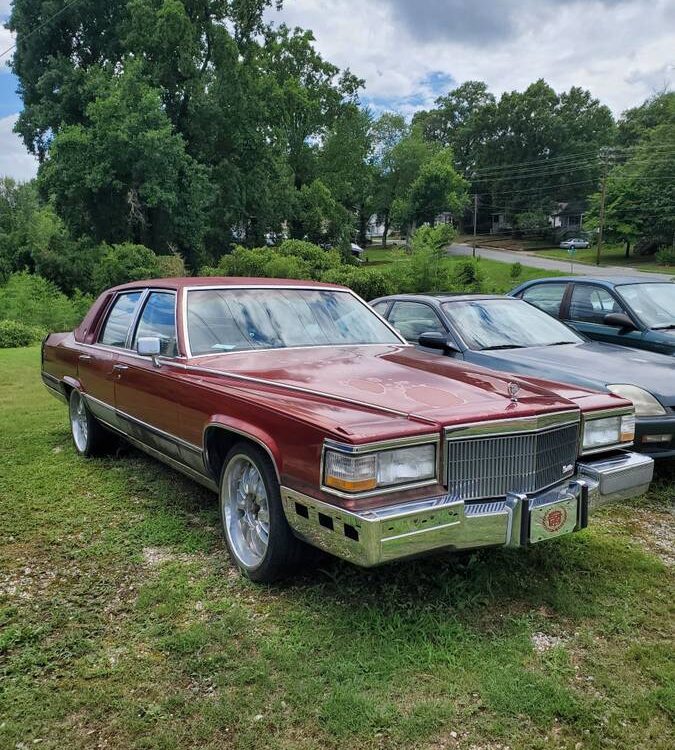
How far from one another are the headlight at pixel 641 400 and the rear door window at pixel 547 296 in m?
2.87

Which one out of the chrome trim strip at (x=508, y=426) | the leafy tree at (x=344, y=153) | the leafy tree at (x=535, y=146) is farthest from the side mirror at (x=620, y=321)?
the leafy tree at (x=535, y=146)

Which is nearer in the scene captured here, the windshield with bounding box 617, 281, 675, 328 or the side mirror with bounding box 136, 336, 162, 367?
the side mirror with bounding box 136, 336, 162, 367

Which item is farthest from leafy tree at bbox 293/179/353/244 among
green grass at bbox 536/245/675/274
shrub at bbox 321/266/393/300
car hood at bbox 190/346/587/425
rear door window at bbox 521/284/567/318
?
car hood at bbox 190/346/587/425

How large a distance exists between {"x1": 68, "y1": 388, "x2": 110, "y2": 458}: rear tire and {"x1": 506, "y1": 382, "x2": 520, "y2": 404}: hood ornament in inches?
147

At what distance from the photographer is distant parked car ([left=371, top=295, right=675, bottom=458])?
455 centimetres

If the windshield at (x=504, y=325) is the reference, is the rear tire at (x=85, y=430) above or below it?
below

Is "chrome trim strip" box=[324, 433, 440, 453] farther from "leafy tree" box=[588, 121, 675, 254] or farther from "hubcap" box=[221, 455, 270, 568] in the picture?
"leafy tree" box=[588, 121, 675, 254]

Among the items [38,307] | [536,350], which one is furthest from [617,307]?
[38,307]

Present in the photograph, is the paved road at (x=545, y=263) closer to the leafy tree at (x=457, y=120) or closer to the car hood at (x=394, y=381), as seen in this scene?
the leafy tree at (x=457, y=120)

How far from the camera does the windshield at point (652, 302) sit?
6508 mm

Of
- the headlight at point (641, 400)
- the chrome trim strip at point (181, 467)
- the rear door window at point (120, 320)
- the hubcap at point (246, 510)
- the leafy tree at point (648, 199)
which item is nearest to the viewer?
the hubcap at point (246, 510)

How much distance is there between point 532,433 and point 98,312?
4.22m

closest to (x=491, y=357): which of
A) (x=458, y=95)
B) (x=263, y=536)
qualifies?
(x=263, y=536)

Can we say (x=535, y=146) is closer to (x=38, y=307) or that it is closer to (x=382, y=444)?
(x=38, y=307)
